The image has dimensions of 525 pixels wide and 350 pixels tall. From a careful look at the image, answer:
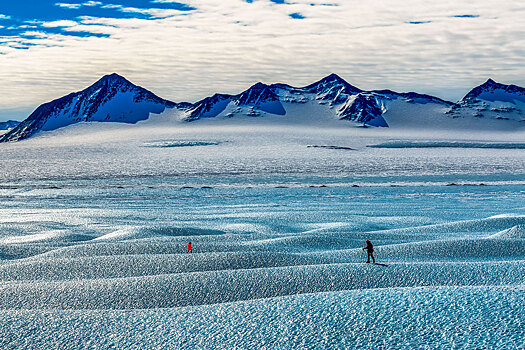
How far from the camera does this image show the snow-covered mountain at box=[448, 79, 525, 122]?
164 m

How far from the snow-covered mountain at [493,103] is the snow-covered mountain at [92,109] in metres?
96.7

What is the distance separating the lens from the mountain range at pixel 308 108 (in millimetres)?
→ 159250

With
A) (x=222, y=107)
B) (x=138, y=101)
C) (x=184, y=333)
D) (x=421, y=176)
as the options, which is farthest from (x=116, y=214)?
(x=138, y=101)

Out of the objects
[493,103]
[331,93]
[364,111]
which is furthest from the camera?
[331,93]

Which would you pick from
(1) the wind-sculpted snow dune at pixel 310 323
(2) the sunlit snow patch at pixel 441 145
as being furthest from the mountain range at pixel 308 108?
(1) the wind-sculpted snow dune at pixel 310 323

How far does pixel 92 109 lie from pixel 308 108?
71.1m

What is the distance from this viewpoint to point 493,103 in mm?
177375

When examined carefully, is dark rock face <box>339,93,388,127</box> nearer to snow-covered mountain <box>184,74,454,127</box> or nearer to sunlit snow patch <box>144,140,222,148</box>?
snow-covered mountain <box>184,74,454,127</box>

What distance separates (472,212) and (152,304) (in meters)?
14.1

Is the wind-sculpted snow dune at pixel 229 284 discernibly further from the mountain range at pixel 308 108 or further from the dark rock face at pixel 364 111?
the dark rock face at pixel 364 111

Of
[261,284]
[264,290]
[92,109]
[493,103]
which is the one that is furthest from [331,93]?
[264,290]

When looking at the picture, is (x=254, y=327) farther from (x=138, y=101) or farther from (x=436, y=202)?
(x=138, y=101)

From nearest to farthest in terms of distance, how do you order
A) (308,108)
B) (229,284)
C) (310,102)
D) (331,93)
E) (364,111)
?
(229,284) < (364,111) < (308,108) < (310,102) < (331,93)

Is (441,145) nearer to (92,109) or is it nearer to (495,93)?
(495,93)
